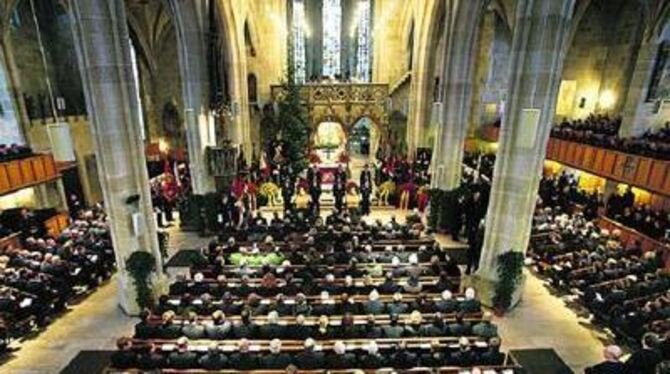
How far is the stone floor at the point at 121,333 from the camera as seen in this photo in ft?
28.4

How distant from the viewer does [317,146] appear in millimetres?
28156

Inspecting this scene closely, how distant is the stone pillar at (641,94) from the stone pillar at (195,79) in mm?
16988

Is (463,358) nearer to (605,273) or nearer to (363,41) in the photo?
(605,273)

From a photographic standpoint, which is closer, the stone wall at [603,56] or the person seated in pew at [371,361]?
the person seated in pew at [371,361]

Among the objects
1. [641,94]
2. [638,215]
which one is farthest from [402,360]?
[641,94]

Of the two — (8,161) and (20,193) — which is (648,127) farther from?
(20,193)

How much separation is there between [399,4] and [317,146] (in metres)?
10.6

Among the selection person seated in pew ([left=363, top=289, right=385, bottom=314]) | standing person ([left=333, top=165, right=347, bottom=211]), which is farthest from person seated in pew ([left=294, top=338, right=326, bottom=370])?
standing person ([left=333, top=165, right=347, bottom=211])

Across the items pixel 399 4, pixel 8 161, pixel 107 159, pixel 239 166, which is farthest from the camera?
pixel 399 4

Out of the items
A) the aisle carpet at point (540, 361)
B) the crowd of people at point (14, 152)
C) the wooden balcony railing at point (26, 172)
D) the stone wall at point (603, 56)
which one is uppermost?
the stone wall at point (603, 56)

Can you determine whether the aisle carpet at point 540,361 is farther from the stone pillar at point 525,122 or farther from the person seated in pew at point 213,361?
the person seated in pew at point 213,361

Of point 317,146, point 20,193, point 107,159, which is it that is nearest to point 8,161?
point 20,193

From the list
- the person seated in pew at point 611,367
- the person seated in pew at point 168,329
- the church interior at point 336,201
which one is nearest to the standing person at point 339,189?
the church interior at point 336,201

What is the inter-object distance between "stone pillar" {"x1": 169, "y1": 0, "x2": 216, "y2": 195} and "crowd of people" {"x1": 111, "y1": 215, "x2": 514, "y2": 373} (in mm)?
4396
